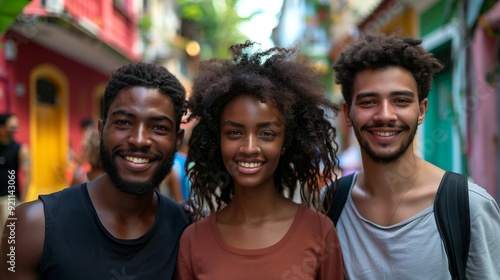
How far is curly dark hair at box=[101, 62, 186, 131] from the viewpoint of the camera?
8.13 ft

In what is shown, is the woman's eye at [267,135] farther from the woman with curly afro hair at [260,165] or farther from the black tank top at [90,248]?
the black tank top at [90,248]

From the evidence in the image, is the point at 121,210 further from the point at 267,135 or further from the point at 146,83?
the point at 267,135

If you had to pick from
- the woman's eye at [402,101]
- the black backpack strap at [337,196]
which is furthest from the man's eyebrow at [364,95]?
the black backpack strap at [337,196]

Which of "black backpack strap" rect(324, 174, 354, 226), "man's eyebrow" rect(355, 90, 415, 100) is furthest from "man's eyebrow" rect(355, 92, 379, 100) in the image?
"black backpack strap" rect(324, 174, 354, 226)

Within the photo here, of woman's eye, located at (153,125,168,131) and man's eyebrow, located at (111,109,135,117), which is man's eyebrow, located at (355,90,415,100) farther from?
man's eyebrow, located at (111,109,135,117)

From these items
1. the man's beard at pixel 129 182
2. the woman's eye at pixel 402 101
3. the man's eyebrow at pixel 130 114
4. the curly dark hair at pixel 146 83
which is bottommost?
the man's beard at pixel 129 182

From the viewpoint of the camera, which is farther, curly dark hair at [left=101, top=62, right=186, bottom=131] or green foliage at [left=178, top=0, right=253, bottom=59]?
green foliage at [left=178, top=0, right=253, bottom=59]

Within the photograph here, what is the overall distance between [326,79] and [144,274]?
49.4 ft

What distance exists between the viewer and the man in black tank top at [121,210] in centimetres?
215

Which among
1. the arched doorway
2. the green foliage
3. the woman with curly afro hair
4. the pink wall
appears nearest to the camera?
the woman with curly afro hair

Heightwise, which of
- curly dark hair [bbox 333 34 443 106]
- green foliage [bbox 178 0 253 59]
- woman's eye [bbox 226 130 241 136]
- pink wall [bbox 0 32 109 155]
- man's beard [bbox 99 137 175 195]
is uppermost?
green foliage [bbox 178 0 253 59]

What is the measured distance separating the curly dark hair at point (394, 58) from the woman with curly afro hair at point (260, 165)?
0.25 meters

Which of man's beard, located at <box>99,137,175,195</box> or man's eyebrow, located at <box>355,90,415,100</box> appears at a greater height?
man's eyebrow, located at <box>355,90,415,100</box>

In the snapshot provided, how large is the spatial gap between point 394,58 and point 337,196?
0.87m
